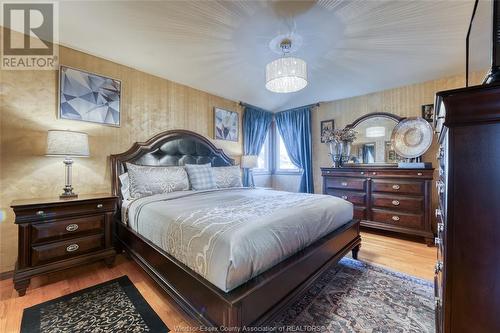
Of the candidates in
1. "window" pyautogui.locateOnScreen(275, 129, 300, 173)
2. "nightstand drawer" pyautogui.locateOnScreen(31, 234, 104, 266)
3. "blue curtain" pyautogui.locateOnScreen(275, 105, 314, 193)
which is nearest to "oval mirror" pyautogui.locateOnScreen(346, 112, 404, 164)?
"blue curtain" pyautogui.locateOnScreen(275, 105, 314, 193)

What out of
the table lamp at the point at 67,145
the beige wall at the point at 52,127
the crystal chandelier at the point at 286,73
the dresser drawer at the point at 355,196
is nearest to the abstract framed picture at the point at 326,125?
the dresser drawer at the point at 355,196

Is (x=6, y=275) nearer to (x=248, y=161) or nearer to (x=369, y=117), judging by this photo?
(x=248, y=161)

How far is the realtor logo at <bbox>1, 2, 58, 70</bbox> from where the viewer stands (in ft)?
6.61

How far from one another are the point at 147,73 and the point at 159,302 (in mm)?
2910

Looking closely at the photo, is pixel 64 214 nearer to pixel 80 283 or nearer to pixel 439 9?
pixel 80 283

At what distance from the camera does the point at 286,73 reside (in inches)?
89.4

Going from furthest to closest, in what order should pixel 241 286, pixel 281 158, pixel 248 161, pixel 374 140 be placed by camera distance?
1. pixel 281 158
2. pixel 248 161
3. pixel 374 140
4. pixel 241 286

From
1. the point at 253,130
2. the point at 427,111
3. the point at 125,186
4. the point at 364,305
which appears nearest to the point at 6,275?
the point at 125,186

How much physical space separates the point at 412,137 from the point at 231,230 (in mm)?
3409

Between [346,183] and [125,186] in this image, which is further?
[346,183]

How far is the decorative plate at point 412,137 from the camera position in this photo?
3.17m

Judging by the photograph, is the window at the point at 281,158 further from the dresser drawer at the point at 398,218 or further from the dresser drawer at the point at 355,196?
the dresser drawer at the point at 398,218

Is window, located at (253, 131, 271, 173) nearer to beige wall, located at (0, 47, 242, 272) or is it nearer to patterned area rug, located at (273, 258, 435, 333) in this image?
beige wall, located at (0, 47, 242, 272)

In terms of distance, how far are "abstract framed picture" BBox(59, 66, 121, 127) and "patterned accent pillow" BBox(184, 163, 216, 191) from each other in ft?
3.70
